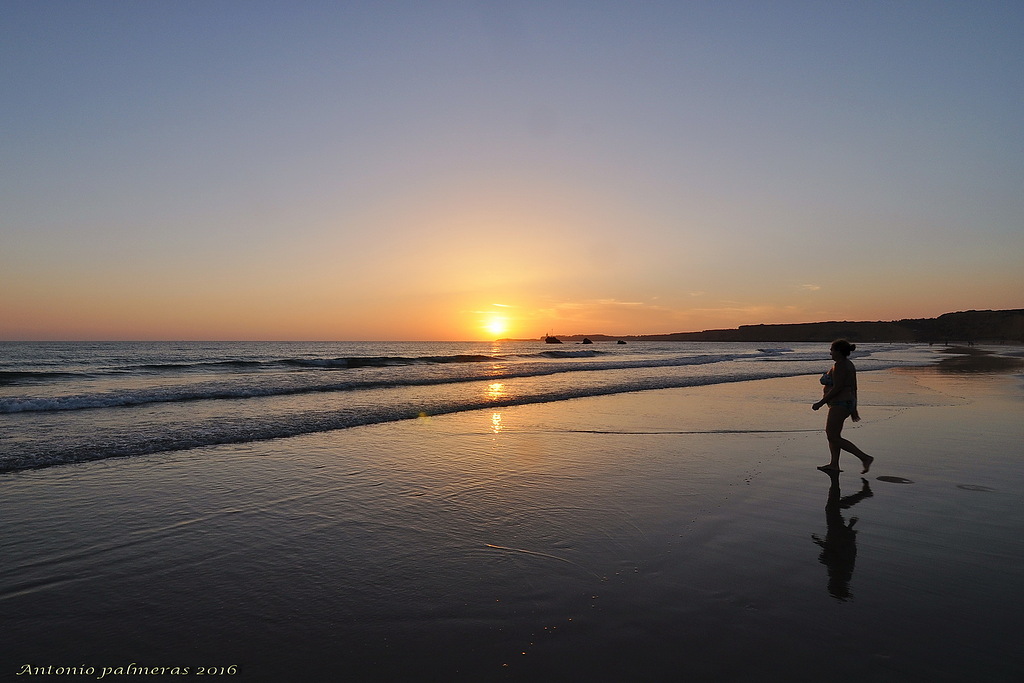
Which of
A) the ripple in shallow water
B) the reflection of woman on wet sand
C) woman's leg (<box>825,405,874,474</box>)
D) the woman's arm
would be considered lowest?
the ripple in shallow water

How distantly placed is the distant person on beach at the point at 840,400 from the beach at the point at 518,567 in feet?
1.34

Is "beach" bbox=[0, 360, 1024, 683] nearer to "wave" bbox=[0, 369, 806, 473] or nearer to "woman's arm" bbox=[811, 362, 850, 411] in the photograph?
"wave" bbox=[0, 369, 806, 473]

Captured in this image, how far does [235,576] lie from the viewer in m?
4.45

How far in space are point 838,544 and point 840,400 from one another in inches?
156

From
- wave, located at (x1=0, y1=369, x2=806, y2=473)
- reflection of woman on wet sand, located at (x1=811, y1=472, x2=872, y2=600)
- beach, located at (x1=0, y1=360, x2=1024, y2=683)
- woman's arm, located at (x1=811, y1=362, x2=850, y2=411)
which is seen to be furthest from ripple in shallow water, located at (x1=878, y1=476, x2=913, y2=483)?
wave, located at (x1=0, y1=369, x2=806, y2=473)

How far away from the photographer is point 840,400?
8281mm

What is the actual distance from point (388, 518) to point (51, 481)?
556 cm

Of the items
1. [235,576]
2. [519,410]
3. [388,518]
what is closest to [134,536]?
[235,576]

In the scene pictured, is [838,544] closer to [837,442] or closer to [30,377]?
[837,442]

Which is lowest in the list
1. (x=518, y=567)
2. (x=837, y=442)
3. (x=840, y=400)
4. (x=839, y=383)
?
(x=518, y=567)

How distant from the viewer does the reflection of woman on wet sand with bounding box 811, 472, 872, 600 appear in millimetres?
4195

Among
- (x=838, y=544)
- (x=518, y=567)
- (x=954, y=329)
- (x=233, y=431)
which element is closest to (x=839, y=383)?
(x=838, y=544)

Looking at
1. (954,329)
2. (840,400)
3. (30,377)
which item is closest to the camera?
(840,400)

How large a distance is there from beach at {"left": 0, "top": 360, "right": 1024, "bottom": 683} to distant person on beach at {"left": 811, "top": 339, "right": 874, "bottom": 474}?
410 mm
